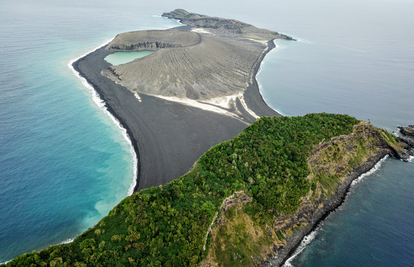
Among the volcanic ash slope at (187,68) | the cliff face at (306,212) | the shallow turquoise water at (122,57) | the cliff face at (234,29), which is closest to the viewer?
the cliff face at (306,212)

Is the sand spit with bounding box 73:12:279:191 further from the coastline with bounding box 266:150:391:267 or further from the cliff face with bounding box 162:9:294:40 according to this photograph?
the cliff face with bounding box 162:9:294:40

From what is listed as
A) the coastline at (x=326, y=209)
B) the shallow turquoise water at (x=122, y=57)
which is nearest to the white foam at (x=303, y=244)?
the coastline at (x=326, y=209)

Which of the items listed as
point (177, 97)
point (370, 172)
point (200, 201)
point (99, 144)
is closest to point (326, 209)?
point (370, 172)

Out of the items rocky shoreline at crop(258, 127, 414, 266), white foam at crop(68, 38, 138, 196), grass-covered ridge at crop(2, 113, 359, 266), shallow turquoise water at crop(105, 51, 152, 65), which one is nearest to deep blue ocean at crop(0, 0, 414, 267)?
white foam at crop(68, 38, 138, 196)

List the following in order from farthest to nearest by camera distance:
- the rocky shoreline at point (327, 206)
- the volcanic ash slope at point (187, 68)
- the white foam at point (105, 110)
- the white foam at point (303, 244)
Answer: the volcanic ash slope at point (187, 68)
the white foam at point (105, 110)
the rocky shoreline at point (327, 206)
the white foam at point (303, 244)

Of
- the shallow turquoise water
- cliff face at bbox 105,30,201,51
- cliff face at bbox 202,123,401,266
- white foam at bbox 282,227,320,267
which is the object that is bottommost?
white foam at bbox 282,227,320,267

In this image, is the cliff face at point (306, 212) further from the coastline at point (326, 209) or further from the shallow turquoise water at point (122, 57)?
the shallow turquoise water at point (122, 57)

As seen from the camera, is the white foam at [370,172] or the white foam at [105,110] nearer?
the white foam at [105,110]
